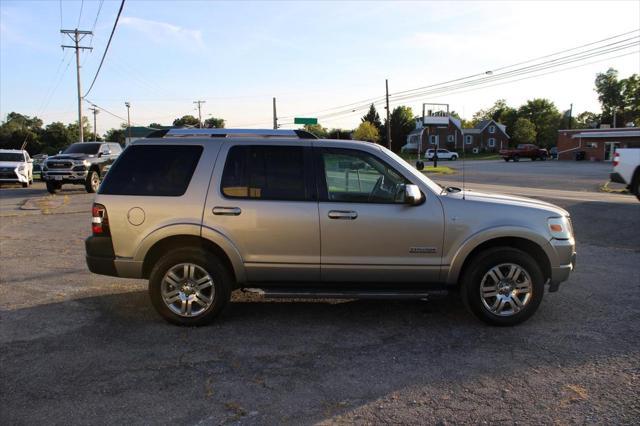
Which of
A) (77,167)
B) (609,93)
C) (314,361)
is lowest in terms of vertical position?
(314,361)

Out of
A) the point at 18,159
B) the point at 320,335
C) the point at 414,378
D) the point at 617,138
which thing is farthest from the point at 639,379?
the point at 617,138

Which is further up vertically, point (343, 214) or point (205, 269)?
point (343, 214)

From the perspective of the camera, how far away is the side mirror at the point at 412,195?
15.4 ft

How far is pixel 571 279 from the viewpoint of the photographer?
Result: 672 cm

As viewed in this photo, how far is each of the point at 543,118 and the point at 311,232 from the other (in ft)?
405

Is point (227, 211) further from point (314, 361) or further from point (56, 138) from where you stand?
point (56, 138)

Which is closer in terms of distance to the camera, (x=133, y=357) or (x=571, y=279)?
(x=133, y=357)

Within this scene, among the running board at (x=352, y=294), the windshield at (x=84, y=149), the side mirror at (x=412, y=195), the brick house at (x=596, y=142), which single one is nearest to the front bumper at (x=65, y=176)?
the windshield at (x=84, y=149)

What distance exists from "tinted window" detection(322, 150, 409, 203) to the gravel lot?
1.30 meters

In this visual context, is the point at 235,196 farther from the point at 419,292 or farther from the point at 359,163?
the point at 419,292

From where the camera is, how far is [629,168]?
13.9 m

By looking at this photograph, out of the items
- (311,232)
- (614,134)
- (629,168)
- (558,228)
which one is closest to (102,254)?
(311,232)

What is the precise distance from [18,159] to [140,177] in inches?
874

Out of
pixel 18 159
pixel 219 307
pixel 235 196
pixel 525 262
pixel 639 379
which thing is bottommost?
pixel 639 379
